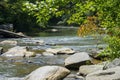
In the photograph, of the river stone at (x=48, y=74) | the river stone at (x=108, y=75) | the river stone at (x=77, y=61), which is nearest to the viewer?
the river stone at (x=108, y=75)

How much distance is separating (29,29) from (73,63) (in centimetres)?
3578

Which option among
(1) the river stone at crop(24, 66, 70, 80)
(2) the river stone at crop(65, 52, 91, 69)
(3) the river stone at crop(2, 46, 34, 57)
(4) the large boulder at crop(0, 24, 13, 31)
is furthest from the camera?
(4) the large boulder at crop(0, 24, 13, 31)

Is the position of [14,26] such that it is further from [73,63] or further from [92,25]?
[92,25]

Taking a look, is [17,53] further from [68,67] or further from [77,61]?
[77,61]

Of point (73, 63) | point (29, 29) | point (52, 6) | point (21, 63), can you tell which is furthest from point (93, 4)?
point (29, 29)

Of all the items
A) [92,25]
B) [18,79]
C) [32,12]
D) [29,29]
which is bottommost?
[29,29]

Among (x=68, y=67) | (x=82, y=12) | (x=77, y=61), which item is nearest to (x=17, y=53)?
(x=68, y=67)

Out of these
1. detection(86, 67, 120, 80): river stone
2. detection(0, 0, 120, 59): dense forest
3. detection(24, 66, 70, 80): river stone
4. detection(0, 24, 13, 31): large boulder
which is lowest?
detection(0, 24, 13, 31): large boulder

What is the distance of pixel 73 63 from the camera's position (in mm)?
14867

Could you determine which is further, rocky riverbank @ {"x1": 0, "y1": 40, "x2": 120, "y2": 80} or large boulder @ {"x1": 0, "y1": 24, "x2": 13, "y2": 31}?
large boulder @ {"x1": 0, "y1": 24, "x2": 13, "y2": 31}

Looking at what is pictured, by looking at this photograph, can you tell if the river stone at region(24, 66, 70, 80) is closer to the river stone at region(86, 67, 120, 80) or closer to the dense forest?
the dense forest

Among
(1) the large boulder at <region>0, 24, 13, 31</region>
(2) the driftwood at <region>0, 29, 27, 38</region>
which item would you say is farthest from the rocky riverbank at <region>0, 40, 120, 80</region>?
(1) the large boulder at <region>0, 24, 13, 31</region>

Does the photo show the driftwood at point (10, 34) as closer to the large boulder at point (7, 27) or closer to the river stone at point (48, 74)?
the large boulder at point (7, 27)

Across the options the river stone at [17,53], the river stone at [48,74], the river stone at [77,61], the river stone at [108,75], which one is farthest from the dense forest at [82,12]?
the river stone at [17,53]
